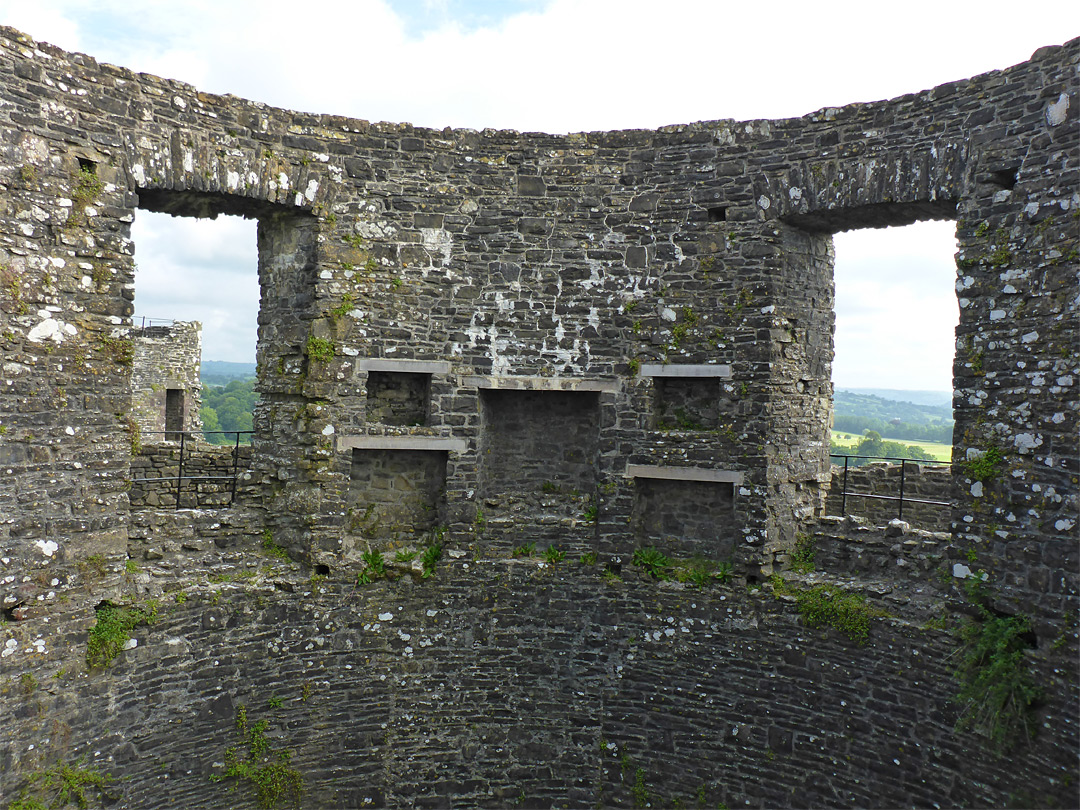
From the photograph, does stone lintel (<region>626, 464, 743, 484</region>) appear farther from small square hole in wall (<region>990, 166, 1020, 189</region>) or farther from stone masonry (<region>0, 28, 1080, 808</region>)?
small square hole in wall (<region>990, 166, 1020, 189</region>)

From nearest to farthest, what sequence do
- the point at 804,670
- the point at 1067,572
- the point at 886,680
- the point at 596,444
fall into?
the point at 1067,572, the point at 886,680, the point at 804,670, the point at 596,444

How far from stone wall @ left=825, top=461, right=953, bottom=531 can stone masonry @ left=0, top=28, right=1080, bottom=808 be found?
0.89 m

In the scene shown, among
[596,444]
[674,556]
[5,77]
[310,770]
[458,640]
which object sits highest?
[5,77]

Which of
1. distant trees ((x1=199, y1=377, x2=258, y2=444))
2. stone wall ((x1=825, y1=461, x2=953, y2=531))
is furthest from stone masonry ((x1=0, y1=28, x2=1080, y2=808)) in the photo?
Result: distant trees ((x1=199, y1=377, x2=258, y2=444))

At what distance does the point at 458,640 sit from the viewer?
8992 millimetres

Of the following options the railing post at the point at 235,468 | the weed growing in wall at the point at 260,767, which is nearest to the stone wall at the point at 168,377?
the railing post at the point at 235,468

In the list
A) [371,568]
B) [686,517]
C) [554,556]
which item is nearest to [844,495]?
[686,517]

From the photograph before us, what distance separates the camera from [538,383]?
9.20 meters

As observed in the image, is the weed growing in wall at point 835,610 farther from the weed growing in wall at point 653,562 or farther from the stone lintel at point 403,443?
the stone lintel at point 403,443

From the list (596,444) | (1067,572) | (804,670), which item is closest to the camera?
(1067,572)

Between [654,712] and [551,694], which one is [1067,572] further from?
[551,694]

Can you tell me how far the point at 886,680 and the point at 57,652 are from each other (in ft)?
24.6

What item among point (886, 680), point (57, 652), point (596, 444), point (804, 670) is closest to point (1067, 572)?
point (886, 680)

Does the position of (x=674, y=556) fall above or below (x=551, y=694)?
above
